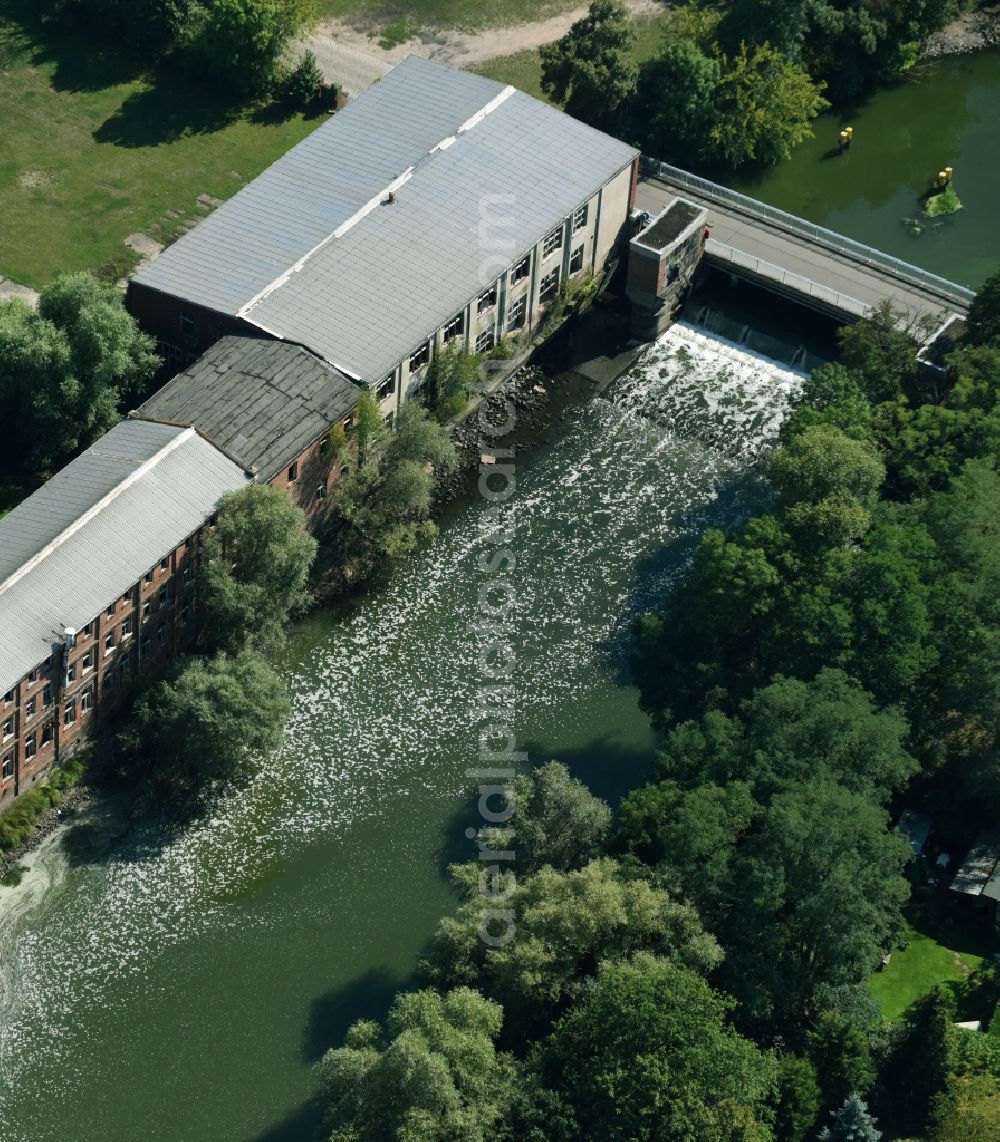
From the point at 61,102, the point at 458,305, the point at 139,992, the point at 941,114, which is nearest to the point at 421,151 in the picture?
the point at 458,305

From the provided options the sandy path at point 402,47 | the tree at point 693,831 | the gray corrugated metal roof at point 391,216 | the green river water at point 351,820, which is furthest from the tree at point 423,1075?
the sandy path at point 402,47

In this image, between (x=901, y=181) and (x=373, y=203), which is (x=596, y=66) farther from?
(x=901, y=181)

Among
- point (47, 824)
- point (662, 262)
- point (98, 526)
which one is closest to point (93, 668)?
point (98, 526)

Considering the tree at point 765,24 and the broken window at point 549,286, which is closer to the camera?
the broken window at point 549,286

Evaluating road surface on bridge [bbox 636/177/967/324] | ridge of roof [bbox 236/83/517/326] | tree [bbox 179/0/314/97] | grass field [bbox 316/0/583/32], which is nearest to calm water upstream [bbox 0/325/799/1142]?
road surface on bridge [bbox 636/177/967/324]

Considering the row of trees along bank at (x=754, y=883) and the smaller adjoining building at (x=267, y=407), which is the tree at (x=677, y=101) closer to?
the row of trees along bank at (x=754, y=883)

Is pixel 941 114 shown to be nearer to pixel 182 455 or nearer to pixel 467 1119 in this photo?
pixel 182 455

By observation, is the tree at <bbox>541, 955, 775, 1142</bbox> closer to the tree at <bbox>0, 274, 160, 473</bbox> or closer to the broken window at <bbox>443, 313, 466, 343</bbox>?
the broken window at <bbox>443, 313, 466, 343</bbox>
